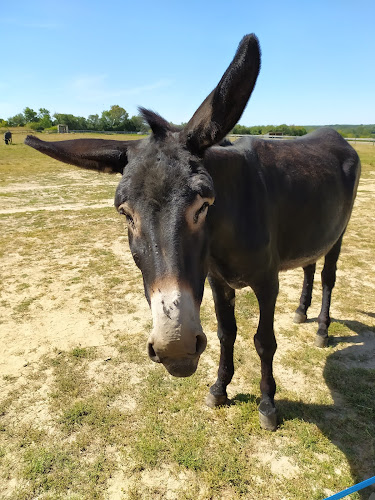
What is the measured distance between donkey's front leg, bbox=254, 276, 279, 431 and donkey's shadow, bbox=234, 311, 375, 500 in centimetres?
22

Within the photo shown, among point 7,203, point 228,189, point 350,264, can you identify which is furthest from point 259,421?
point 7,203

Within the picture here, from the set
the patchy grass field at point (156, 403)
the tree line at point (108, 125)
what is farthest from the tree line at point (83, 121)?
the patchy grass field at point (156, 403)

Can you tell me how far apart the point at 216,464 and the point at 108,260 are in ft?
18.1

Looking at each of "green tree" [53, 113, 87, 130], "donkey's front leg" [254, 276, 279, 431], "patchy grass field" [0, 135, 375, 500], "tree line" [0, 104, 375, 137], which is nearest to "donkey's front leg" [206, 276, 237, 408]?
"patchy grass field" [0, 135, 375, 500]

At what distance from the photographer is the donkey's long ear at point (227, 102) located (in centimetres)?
199

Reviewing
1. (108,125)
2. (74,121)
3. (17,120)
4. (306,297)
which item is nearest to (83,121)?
(74,121)

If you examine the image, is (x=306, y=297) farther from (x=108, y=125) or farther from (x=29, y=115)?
(x=29, y=115)

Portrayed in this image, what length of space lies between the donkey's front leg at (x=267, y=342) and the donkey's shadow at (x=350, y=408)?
0.74 ft

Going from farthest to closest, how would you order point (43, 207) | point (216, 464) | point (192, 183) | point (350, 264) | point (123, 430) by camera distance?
point (43, 207), point (350, 264), point (123, 430), point (216, 464), point (192, 183)

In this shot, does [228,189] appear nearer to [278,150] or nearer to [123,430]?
[278,150]

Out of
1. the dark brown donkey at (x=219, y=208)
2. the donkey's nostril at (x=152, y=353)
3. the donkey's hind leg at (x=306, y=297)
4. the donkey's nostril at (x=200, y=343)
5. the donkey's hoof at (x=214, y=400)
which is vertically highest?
the dark brown donkey at (x=219, y=208)

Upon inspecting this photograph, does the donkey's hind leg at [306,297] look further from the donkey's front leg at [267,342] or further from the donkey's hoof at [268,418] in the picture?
the donkey's hoof at [268,418]

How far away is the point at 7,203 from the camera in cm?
1366

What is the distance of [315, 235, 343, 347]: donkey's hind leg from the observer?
15.6 ft
